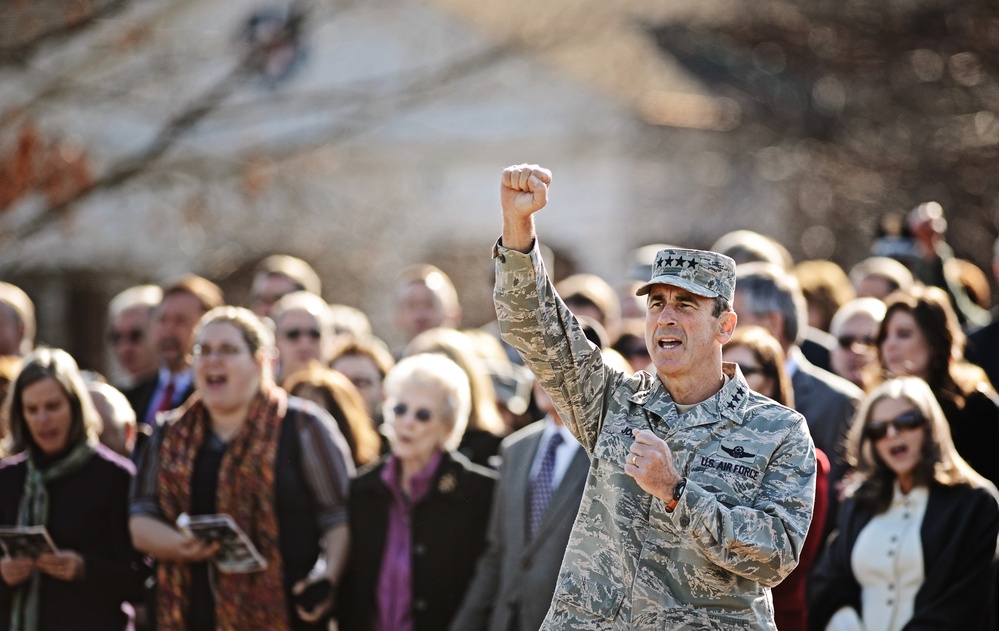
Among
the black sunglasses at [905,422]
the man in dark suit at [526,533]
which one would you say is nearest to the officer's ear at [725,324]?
the man in dark suit at [526,533]

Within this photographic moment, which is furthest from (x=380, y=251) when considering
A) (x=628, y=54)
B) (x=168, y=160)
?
(x=168, y=160)

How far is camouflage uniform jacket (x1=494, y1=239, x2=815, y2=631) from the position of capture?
14.8 ft

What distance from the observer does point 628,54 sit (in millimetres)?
24328

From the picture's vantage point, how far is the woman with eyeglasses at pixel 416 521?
745cm

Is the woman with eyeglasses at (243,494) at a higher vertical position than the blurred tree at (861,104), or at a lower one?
lower

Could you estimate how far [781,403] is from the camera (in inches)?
254

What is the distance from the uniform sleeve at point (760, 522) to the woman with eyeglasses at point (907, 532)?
2425mm

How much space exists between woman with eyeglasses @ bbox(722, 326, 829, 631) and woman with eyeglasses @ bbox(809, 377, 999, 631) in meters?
0.32

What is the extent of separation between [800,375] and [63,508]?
12.2 ft

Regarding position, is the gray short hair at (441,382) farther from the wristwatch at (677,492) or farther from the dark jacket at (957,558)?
the wristwatch at (677,492)

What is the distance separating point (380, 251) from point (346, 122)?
6.53 meters

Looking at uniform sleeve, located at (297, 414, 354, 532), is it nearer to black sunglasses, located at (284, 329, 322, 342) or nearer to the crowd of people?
the crowd of people

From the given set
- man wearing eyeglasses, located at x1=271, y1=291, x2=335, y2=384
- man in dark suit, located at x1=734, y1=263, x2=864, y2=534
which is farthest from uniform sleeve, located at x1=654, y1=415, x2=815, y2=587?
man wearing eyeglasses, located at x1=271, y1=291, x2=335, y2=384

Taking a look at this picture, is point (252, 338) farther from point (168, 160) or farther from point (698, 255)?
point (168, 160)
